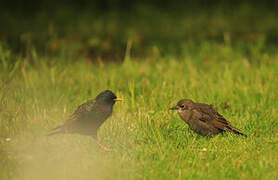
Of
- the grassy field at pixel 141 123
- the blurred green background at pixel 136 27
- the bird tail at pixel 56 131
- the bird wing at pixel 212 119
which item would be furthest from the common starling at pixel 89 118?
the blurred green background at pixel 136 27

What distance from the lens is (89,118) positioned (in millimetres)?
5164

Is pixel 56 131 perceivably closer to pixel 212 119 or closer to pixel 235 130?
pixel 212 119

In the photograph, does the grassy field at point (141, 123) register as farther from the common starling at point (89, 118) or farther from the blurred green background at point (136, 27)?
the blurred green background at point (136, 27)

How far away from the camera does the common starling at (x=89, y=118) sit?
16.9ft

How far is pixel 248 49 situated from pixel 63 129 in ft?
21.4

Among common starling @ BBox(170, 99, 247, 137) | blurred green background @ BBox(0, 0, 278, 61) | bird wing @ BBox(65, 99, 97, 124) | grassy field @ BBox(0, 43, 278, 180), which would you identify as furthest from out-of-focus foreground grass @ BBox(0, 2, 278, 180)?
blurred green background @ BBox(0, 0, 278, 61)

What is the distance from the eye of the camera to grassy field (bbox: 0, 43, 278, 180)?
14.9 feet

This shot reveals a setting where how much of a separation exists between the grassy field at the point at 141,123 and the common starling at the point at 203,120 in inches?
4.4

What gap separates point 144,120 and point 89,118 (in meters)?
0.79

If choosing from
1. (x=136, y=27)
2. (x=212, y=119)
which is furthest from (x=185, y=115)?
(x=136, y=27)

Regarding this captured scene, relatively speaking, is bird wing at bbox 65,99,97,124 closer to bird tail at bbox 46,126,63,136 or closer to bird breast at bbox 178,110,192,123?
bird tail at bbox 46,126,63,136

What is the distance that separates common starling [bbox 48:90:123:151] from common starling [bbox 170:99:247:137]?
104 centimetres

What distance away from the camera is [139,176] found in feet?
14.5

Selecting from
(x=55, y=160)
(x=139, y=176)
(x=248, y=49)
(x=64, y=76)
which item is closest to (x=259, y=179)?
(x=139, y=176)
